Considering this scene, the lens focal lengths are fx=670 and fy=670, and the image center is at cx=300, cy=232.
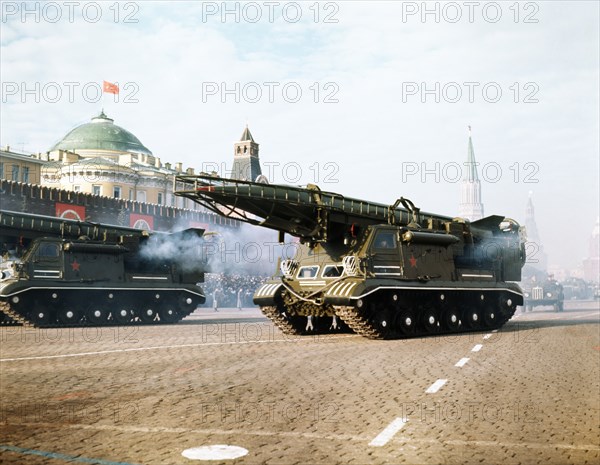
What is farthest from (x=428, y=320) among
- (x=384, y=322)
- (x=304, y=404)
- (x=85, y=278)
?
(x=85, y=278)

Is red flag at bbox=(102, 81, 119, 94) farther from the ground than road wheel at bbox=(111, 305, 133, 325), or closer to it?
farther from the ground

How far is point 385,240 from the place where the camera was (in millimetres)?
18375

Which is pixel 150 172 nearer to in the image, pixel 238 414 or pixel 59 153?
pixel 59 153

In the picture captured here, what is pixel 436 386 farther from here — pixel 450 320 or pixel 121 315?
pixel 121 315

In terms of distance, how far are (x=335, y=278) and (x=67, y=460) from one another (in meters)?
12.5

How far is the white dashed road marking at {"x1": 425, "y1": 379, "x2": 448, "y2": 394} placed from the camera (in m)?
9.09

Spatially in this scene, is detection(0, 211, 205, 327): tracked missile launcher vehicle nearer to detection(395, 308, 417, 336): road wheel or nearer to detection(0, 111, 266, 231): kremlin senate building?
detection(395, 308, 417, 336): road wheel

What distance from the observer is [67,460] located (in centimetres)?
579

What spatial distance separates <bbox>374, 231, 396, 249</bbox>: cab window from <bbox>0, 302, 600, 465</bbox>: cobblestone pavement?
399 centimetres

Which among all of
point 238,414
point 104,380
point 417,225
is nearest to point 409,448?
point 238,414

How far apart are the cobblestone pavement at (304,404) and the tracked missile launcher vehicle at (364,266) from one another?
2843 mm

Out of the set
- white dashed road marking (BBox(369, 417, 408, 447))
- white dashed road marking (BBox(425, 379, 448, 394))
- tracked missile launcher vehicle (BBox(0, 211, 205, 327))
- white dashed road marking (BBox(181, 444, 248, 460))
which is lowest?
white dashed road marking (BBox(425, 379, 448, 394))

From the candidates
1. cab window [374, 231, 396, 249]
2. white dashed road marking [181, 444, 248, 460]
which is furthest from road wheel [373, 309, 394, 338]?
white dashed road marking [181, 444, 248, 460]

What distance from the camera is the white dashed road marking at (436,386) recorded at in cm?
909
